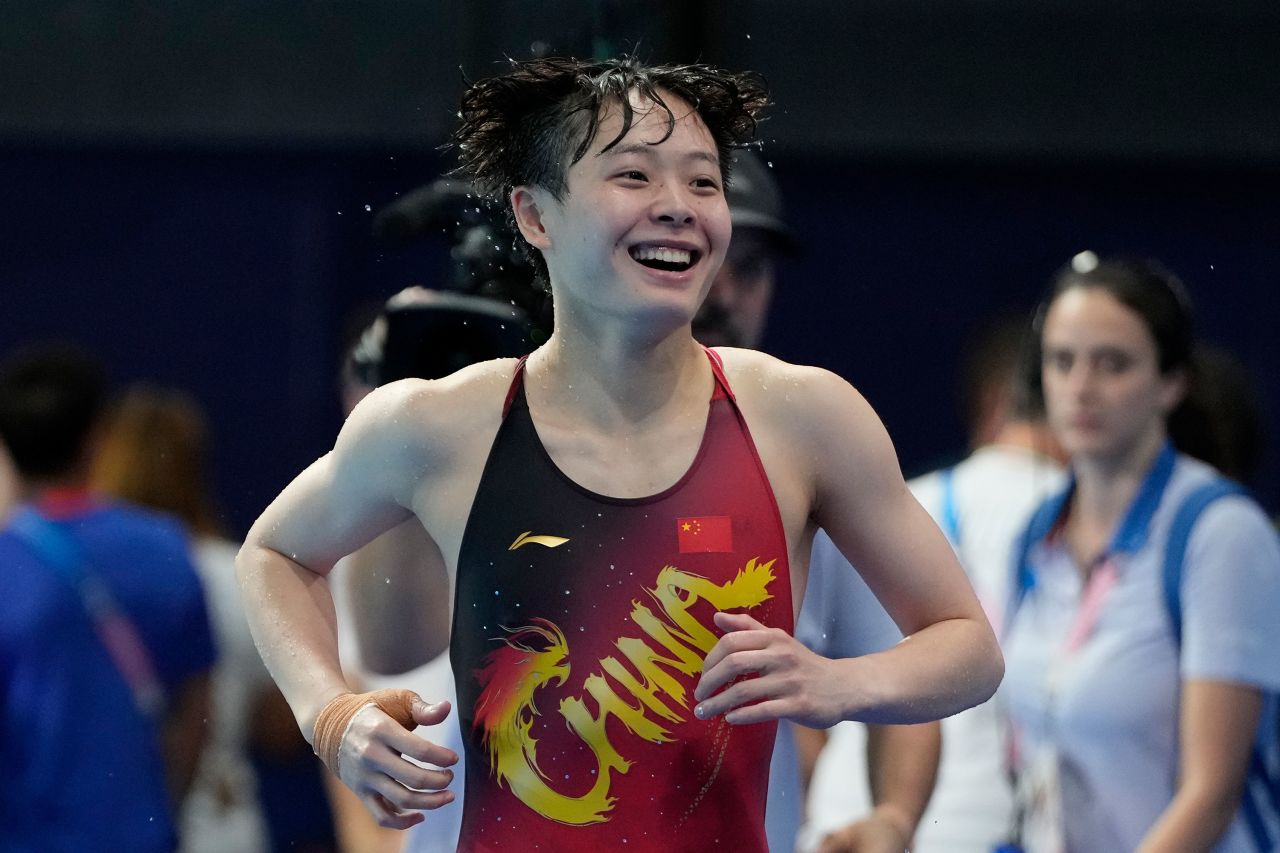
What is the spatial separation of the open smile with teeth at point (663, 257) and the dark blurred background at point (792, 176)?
3.72m

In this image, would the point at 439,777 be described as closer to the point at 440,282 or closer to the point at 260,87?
the point at 440,282

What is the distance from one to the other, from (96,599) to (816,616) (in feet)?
5.55

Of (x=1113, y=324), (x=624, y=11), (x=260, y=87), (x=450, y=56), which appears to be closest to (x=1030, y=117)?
(x=450, y=56)

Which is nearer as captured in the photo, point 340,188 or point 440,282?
point 440,282

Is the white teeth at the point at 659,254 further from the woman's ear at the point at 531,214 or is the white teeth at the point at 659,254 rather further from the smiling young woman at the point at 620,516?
the woman's ear at the point at 531,214

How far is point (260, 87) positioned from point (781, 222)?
11.1 feet

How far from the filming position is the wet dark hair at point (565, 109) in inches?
76.2

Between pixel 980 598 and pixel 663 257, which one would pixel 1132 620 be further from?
pixel 663 257

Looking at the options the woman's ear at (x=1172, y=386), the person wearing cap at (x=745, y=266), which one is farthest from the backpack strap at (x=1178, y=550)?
the person wearing cap at (x=745, y=266)

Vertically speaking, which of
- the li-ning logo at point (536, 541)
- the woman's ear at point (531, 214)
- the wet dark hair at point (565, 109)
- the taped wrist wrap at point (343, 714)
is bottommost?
the taped wrist wrap at point (343, 714)

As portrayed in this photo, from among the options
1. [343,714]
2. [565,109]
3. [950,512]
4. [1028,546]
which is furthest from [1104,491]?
[343,714]

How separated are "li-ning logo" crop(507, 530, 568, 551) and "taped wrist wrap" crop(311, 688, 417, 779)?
183 millimetres

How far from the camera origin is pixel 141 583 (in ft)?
11.9

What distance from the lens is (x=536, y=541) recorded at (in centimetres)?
192
